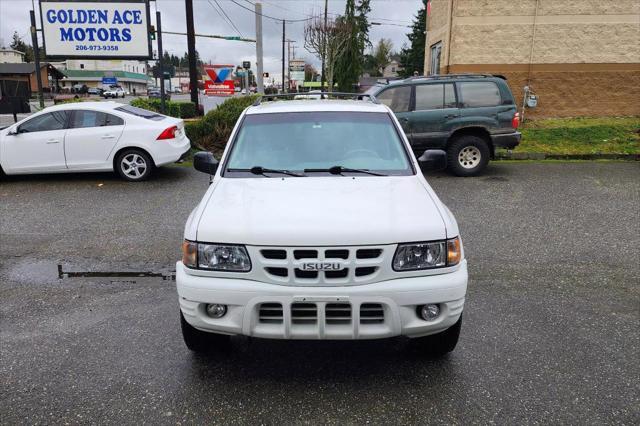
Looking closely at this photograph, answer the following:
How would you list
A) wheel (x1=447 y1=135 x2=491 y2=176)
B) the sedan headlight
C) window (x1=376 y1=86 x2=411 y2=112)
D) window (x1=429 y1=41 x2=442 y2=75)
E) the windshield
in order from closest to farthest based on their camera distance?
the sedan headlight → the windshield → wheel (x1=447 y1=135 x2=491 y2=176) → window (x1=376 y1=86 x2=411 y2=112) → window (x1=429 y1=41 x2=442 y2=75)

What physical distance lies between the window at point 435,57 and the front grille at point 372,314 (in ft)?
54.2

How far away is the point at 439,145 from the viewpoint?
991 centimetres

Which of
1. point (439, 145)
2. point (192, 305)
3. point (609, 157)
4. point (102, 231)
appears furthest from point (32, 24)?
point (609, 157)

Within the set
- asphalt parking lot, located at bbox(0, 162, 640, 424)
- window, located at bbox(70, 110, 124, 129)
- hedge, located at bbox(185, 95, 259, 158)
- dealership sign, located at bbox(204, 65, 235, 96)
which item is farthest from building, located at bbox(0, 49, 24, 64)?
asphalt parking lot, located at bbox(0, 162, 640, 424)

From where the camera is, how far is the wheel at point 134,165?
9375 millimetres

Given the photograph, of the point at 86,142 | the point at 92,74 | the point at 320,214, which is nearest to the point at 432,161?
the point at 320,214

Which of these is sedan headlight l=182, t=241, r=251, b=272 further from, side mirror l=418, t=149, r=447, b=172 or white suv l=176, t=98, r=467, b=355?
side mirror l=418, t=149, r=447, b=172

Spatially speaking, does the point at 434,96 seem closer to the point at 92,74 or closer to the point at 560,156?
the point at 560,156

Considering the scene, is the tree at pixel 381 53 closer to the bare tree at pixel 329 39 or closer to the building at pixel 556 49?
the bare tree at pixel 329 39

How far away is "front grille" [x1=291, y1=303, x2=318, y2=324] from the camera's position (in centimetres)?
277

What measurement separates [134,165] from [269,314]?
24.5 feet

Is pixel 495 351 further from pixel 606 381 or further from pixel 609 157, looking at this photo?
pixel 609 157

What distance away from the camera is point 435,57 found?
1889cm

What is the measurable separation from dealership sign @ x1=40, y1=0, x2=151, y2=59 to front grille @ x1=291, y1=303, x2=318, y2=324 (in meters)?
13.9
